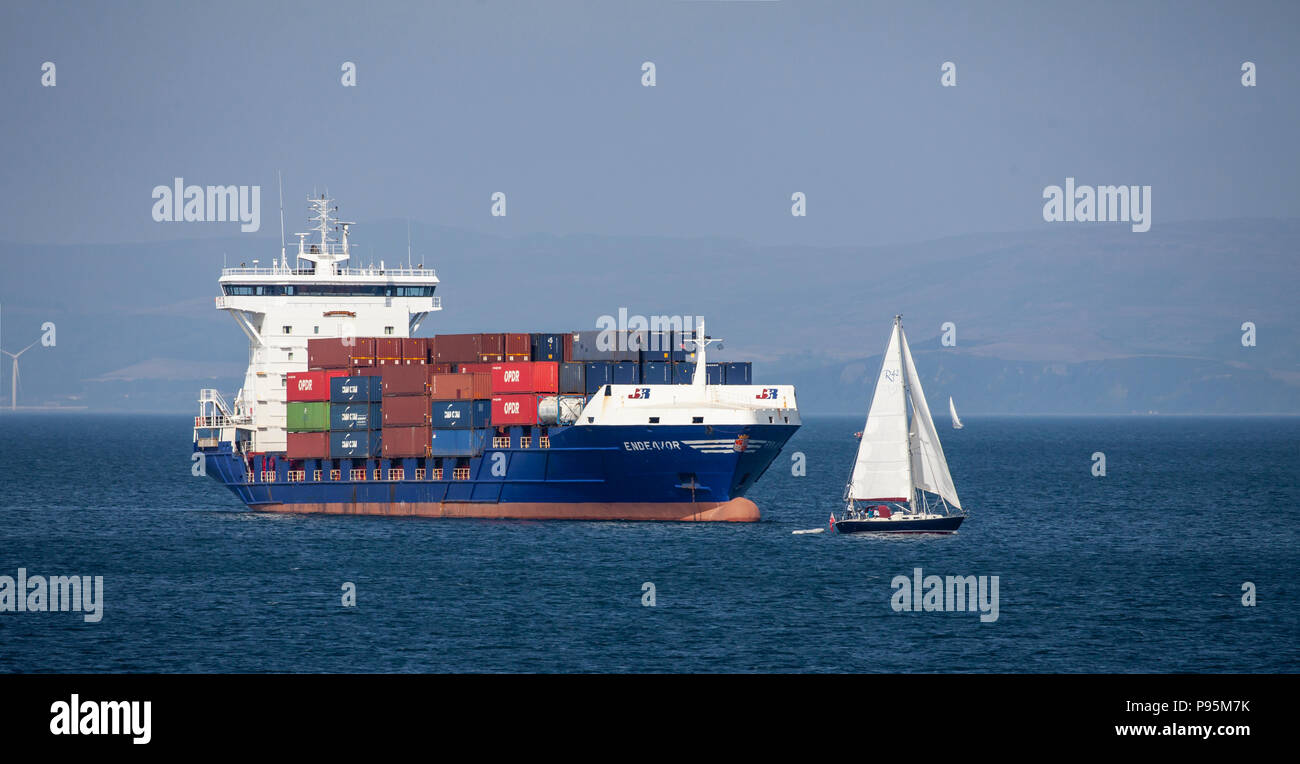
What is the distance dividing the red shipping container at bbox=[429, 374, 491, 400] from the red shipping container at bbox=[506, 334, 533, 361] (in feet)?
5.09

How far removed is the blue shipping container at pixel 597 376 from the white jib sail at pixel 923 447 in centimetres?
1294

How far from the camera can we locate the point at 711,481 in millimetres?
60156

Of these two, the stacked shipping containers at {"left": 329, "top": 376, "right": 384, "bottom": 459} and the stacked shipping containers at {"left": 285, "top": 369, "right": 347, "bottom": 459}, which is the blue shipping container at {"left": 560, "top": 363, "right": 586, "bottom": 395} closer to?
the stacked shipping containers at {"left": 329, "top": 376, "right": 384, "bottom": 459}

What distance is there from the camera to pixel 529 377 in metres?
61.5

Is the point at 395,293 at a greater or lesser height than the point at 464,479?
greater

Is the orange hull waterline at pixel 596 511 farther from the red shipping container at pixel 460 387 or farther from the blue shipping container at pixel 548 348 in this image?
the blue shipping container at pixel 548 348

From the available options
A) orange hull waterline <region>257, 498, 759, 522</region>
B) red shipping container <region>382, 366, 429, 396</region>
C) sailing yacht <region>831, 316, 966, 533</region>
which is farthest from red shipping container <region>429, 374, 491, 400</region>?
sailing yacht <region>831, 316, 966, 533</region>

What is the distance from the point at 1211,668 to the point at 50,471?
100825 millimetres

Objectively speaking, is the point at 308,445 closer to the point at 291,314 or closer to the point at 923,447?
the point at 291,314

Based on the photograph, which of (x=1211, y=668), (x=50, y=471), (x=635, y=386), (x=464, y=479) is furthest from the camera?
(x=50, y=471)

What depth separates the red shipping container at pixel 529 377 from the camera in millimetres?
61375
